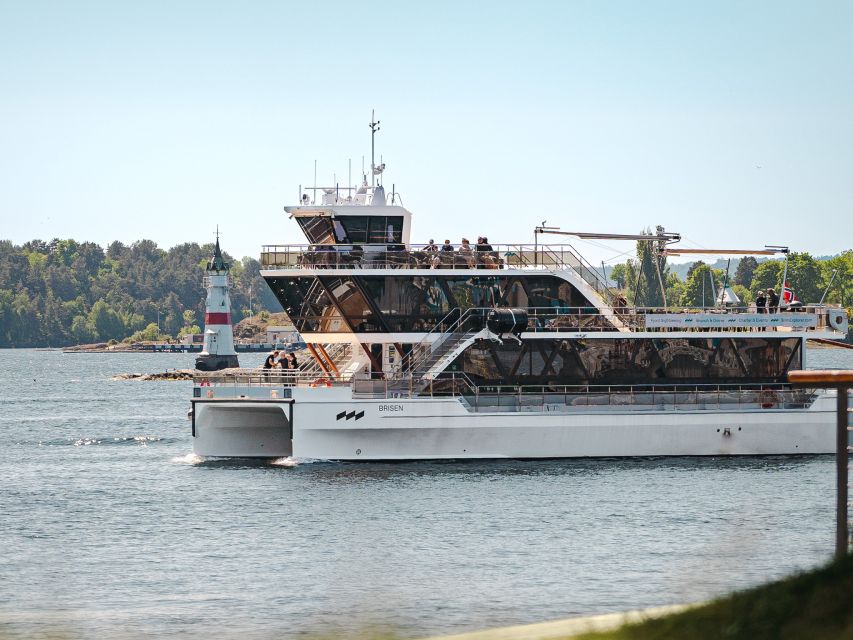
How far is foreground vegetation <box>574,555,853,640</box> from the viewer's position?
338 inches

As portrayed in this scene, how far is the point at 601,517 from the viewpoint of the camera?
27938 mm

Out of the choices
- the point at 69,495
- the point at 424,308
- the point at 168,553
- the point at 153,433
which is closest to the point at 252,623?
the point at 168,553

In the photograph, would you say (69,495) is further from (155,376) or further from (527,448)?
(155,376)

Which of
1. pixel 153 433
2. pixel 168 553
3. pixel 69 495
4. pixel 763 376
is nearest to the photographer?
pixel 168 553

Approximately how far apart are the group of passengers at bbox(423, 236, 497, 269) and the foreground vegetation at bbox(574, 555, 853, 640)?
28149mm

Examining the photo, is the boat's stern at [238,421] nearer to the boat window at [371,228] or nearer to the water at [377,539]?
the water at [377,539]

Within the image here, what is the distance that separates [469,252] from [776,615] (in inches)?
1141

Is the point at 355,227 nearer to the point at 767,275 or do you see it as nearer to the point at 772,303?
the point at 772,303

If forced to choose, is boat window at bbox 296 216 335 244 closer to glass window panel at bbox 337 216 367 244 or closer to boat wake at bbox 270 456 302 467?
glass window panel at bbox 337 216 367 244

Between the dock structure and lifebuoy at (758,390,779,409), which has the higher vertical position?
the dock structure

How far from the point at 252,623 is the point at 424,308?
18.8 m

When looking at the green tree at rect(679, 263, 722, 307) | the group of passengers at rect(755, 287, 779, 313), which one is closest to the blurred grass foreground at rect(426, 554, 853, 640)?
the group of passengers at rect(755, 287, 779, 313)

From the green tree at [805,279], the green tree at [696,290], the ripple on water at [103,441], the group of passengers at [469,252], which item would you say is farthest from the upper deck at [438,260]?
the green tree at [696,290]

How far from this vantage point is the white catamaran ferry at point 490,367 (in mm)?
35000
